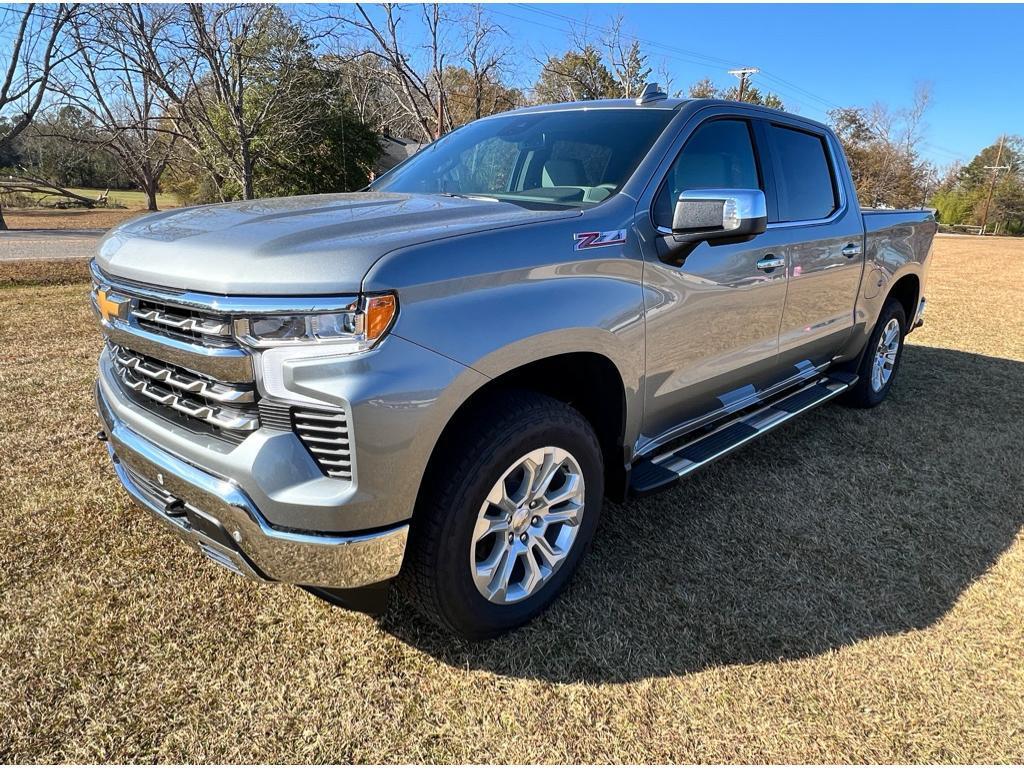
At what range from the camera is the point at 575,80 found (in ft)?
75.5

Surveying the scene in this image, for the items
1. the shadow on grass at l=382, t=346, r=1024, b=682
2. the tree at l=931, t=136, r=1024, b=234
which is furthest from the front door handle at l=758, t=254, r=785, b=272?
the tree at l=931, t=136, r=1024, b=234

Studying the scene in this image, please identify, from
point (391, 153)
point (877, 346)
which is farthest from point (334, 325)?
point (391, 153)

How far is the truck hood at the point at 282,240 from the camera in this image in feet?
5.64

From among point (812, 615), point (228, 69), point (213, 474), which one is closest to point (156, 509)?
point (213, 474)

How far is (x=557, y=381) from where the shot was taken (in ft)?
8.45

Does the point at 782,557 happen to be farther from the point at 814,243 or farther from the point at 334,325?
the point at 334,325

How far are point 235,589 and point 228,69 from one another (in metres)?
11.9

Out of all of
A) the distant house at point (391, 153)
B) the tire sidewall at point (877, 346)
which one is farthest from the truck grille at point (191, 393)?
the distant house at point (391, 153)

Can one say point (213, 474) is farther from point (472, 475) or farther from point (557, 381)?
point (557, 381)

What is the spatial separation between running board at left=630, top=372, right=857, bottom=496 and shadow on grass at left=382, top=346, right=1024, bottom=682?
0.39m

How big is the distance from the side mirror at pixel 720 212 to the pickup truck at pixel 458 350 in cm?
1

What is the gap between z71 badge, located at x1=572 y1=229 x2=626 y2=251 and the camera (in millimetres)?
2234

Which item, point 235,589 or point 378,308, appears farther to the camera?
point 235,589

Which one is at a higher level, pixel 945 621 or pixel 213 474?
pixel 213 474
